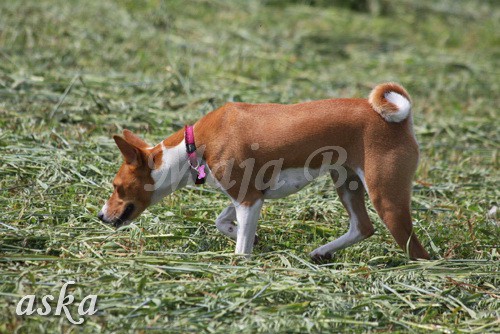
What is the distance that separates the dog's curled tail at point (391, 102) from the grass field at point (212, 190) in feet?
3.53

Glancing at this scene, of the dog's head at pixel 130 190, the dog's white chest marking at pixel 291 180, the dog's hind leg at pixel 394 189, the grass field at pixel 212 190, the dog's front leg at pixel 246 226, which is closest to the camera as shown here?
the grass field at pixel 212 190

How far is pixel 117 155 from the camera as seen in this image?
8.14 m

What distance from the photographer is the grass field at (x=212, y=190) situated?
17.8 feet

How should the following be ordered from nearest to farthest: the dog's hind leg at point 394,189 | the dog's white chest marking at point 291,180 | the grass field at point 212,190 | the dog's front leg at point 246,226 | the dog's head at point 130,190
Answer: the grass field at point 212,190, the dog's hind leg at point 394,189, the dog's front leg at point 246,226, the dog's white chest marking at point 291,180, the dog's head at point 130,190

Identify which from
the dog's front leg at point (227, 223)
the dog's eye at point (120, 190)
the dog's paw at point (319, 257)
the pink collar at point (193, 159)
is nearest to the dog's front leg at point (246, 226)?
the dog's front leg at point (227, 223)

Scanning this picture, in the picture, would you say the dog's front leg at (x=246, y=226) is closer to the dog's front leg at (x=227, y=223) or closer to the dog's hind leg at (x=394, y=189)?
the dog's front leg at (x=227, y=223)

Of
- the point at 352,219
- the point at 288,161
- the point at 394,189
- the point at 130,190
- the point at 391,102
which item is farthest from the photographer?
the point at 352,219

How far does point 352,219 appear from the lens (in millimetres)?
6715

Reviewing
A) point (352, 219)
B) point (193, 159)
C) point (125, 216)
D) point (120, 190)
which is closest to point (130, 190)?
point (120, 190)

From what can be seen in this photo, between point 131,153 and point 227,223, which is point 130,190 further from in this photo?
point 227,223

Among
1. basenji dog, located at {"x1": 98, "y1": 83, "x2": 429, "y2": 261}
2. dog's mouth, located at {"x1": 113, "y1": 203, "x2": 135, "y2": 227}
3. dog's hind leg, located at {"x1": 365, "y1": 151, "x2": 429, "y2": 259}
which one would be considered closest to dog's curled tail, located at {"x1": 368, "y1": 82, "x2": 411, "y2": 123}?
basenji dog, located at {"x1": 98, "y1": 83, "x2": 429, "y2": 261}

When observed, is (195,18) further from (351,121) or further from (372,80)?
(351,121)

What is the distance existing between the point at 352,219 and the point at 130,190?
5.56 ft

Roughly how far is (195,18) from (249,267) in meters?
8.05
